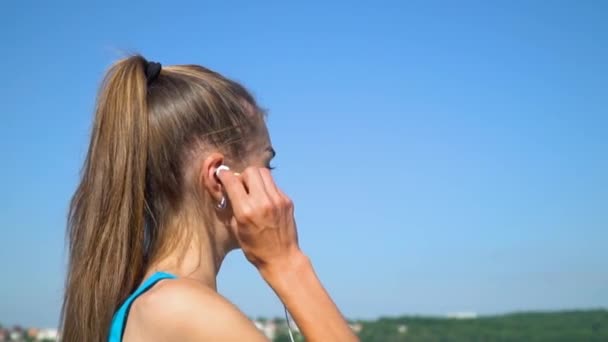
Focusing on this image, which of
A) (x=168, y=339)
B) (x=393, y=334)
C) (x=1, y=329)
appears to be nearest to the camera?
(x=168, y=339)

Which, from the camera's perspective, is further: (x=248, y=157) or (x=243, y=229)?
(x=248, y=157)

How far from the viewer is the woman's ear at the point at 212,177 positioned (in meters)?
2.45

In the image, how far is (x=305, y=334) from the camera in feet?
7.39

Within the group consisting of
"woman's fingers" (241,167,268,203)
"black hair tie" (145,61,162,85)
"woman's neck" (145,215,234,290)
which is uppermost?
"black hair tie" (145,61,162,85)

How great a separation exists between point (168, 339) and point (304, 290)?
14.6 inches

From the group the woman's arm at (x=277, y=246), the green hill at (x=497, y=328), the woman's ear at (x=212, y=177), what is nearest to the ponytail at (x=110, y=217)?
the woman's ear at (x=212, y=177)

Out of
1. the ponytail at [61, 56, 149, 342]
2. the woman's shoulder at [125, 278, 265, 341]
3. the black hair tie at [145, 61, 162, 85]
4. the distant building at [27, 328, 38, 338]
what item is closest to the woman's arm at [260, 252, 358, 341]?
the woman's shoulder at [125, 278, 265, 341]

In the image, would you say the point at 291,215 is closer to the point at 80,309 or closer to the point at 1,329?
the point at 80,309

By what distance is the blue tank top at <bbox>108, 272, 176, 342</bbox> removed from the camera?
2.27 m

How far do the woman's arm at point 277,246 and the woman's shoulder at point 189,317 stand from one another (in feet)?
0.54

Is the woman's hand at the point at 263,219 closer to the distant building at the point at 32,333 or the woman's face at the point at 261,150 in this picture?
the woman's face at the point at 261,150

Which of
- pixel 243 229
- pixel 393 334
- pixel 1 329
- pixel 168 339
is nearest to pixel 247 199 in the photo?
pixel 243 229

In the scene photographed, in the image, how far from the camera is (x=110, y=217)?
2439 millimetres

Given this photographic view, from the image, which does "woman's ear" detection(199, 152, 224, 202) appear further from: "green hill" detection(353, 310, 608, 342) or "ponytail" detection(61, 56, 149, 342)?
"green hill" detection(353, 310, 608, 342)
